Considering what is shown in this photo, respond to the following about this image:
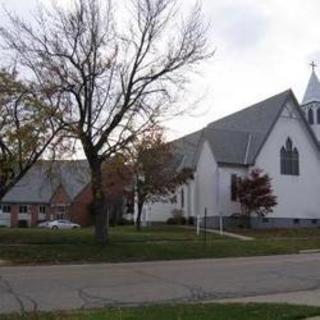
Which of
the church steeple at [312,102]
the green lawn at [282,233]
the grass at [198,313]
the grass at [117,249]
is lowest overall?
the grass at [198,313]

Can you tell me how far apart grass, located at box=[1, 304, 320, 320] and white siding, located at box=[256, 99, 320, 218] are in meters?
40.6

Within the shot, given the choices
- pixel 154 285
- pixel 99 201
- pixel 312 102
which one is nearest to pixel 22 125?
pixel 99 201

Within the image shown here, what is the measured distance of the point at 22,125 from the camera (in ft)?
98.0

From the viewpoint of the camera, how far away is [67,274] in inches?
819

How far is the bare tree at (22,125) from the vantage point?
28672mm

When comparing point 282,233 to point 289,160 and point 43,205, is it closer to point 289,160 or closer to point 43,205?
point 289,160

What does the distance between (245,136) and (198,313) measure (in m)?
44.2

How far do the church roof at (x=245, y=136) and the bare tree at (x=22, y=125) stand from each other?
70.5 ft

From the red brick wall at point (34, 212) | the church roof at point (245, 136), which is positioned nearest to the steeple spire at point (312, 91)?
the church roof at point (245, 136)

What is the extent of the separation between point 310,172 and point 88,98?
29947 millimetres

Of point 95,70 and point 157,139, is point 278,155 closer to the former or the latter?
point 157,139

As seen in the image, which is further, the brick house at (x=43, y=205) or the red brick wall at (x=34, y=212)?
the red brick wall at (x=34, y=212)

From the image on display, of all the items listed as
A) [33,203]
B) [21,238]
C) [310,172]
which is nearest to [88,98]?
[21,238]

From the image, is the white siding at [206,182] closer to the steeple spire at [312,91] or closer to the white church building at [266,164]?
the white church building at [266,164]
